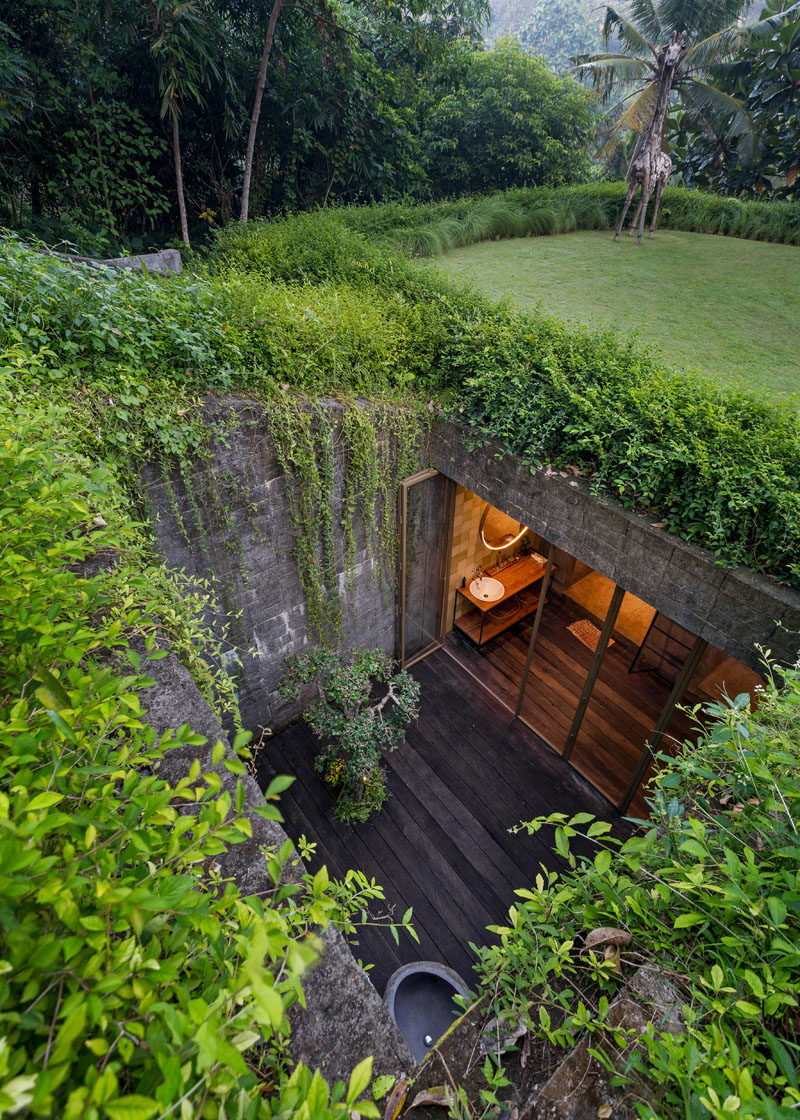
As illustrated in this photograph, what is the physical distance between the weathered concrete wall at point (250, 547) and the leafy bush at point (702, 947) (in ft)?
9.41

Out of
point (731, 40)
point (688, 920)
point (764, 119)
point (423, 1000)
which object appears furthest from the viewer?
point (764, 119)

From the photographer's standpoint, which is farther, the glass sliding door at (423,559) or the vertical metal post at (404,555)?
the glass sliding door at (423,559)

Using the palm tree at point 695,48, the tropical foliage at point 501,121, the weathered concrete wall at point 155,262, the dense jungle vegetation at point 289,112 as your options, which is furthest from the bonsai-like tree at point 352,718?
the tropical foliage at point 501,121

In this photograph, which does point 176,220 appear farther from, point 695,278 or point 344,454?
point 695,278

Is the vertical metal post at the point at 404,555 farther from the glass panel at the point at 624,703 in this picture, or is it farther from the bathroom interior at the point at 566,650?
the glass panel at the point at 624,703

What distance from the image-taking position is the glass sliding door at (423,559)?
16.4 feet

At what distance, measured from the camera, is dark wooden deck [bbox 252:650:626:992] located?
12.6 ft

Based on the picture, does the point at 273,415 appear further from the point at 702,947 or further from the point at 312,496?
the point at 702,947

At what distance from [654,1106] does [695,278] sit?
7626 mm

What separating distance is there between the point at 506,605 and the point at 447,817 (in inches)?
105

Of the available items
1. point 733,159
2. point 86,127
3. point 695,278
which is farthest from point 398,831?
point 733,159

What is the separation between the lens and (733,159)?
11484 millimetres

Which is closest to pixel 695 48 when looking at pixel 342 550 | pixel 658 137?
pixel 658 137

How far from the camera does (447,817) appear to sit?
4.48m
